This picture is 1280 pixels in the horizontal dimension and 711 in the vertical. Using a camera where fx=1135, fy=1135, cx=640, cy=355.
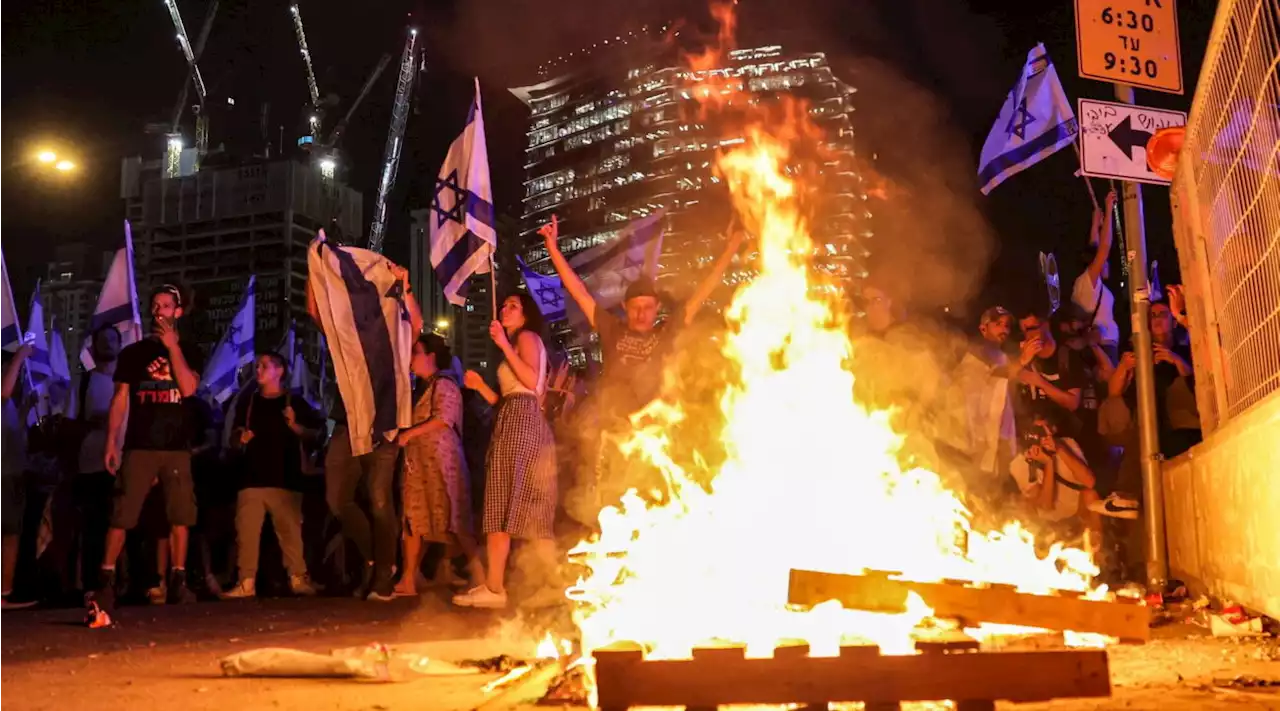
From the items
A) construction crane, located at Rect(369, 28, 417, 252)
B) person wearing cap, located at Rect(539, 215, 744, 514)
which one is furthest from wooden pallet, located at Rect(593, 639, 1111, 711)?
construction crane, located at Rect(369, 28, 417, 252)

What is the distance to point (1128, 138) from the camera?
25.5 ft

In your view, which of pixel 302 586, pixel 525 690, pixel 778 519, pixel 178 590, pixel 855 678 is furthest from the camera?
pixel 302 586

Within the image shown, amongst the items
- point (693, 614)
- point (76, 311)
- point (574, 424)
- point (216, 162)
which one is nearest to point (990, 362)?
point (574, 424)

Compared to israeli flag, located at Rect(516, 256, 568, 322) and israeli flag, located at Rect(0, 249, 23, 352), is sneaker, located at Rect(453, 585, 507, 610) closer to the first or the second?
israeli flag, located at Rect(0, 249, 23, 352)

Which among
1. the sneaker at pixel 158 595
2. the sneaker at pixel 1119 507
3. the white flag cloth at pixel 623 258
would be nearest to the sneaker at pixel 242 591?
the sneaker at pixel 158 595

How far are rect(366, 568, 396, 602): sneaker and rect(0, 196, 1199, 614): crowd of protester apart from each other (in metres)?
0.04

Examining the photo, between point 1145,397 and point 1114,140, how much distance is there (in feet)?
5.85

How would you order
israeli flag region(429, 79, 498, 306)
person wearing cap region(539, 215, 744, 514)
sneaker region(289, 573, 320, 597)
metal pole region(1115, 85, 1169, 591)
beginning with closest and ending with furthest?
metal pole region(1115, 85, 1169, 591) → person wearing cap region(539, 215, 744, 514) → israeli flag region(429, 79, 498, 306) → sneaker region(289, 573, 320, 597)

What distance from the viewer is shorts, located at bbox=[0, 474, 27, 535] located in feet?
29.8

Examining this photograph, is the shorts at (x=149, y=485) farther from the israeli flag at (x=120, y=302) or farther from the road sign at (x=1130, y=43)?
the road sign at (x=1130, y=43)

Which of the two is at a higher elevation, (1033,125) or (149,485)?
(1033,125)

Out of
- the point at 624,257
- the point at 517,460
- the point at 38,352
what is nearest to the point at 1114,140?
the point at 517,460

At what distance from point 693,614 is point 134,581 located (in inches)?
281

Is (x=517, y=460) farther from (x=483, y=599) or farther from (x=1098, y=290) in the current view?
(x=1098, y=290)
